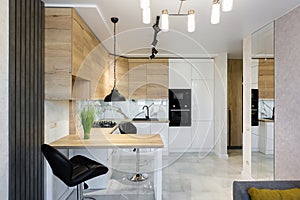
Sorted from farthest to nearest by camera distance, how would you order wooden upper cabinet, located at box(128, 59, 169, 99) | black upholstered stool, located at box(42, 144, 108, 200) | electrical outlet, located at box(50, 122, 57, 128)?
wooden upper cabinet, located at box(128, 59, 169, 99) < electrical outlet, located at box(50, 122, 57, 128) < black upholstered stool, located at box(42, 144, 108, 200)

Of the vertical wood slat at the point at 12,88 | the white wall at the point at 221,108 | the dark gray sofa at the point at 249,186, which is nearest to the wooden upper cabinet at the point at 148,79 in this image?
the white wall at the point at 221,108

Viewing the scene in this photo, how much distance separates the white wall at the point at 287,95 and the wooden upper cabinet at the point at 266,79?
0.42 ft

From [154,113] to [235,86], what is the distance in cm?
230

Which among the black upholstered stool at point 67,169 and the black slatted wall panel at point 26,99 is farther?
the black upholstered stool at point 67,169

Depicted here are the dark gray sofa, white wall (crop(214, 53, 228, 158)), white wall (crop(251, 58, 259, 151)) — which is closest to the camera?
the dark gray sofa

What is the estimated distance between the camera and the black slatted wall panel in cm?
209

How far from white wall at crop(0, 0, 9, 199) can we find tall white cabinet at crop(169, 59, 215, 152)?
4.57 m

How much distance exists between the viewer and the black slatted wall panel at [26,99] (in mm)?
2090

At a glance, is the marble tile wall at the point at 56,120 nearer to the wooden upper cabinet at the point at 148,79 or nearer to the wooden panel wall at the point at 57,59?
the wooden panel wall at the point at 57,59

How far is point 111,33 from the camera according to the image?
4074mm

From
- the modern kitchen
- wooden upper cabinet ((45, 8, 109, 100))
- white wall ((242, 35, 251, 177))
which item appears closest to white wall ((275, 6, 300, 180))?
the modern kitchen

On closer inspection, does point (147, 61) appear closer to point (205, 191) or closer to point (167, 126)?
point (167, 126)

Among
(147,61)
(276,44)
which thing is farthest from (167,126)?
(276,44)

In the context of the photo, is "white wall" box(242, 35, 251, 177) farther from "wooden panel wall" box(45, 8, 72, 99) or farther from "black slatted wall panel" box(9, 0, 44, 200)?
"black slatted wall panel" box(9, 0, 44, 200)
